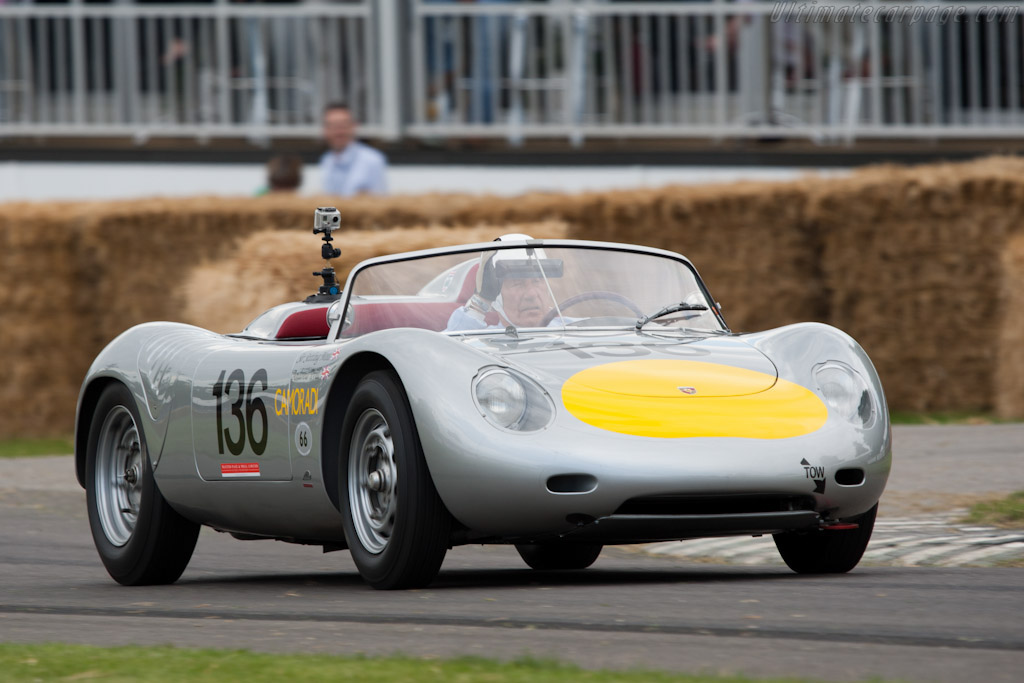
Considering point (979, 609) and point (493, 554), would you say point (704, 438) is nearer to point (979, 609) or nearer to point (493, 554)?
point (979, 609)

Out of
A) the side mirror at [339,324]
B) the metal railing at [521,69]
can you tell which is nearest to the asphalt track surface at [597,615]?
the side mirror at [339,324]

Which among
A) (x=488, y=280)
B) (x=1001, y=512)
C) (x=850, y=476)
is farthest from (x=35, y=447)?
(x=850, y=476)

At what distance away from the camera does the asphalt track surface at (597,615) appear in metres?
4.17

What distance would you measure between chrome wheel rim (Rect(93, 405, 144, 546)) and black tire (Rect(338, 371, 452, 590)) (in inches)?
60.5

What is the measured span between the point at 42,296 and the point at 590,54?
512cm

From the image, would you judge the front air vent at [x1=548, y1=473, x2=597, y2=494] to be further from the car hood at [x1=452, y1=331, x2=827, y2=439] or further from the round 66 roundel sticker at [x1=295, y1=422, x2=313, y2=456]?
the round 66 roundel sticker at [x1=295, y1=422, x2=313, y2=456]

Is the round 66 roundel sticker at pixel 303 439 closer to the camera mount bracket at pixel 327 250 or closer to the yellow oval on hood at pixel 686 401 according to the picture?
the yellow oval on hood at pixel 686 401

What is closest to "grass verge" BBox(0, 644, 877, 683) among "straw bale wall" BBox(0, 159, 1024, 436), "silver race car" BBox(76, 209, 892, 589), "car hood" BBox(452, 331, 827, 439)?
"silver race car" BBox(76, 209, 892, 589)

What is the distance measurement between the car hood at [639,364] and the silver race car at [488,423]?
1 cm

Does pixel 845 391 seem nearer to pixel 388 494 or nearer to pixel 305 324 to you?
pixel 388 494

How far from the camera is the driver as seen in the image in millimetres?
6426

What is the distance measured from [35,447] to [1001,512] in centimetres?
733

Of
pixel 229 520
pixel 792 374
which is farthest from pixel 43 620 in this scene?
pixel 792 374

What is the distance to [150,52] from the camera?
1583 cm
